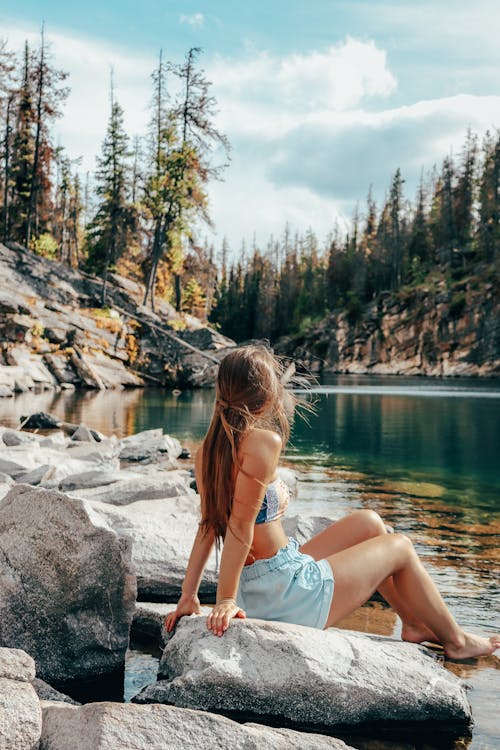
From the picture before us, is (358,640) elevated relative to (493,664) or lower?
elevated

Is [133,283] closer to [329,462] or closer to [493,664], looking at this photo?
[329,462]

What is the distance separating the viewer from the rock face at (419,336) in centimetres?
6769

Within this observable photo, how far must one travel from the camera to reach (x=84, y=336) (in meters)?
36.3

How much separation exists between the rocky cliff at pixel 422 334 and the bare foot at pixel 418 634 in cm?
6393

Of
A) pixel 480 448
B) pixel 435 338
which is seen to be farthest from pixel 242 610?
pixel 435 338

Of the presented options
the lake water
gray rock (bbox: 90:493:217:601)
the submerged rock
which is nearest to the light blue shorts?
the lake water

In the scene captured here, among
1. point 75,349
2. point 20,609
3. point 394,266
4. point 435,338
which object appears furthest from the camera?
point 394,266

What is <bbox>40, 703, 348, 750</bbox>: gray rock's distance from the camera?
9.01 feet

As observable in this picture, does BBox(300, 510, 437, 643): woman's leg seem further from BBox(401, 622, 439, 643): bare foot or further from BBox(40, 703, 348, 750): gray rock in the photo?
BBox(40, 703, 348, 750): gray rock

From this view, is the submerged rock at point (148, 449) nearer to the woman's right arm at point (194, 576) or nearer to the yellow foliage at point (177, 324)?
the woman's right arm at point (194, 576)

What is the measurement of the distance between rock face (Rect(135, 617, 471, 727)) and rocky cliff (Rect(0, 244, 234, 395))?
29.9 metres

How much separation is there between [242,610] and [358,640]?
0.63m

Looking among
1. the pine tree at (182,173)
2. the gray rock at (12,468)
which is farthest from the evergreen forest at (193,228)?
the gray rock at (12,468)

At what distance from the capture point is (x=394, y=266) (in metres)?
86.4
